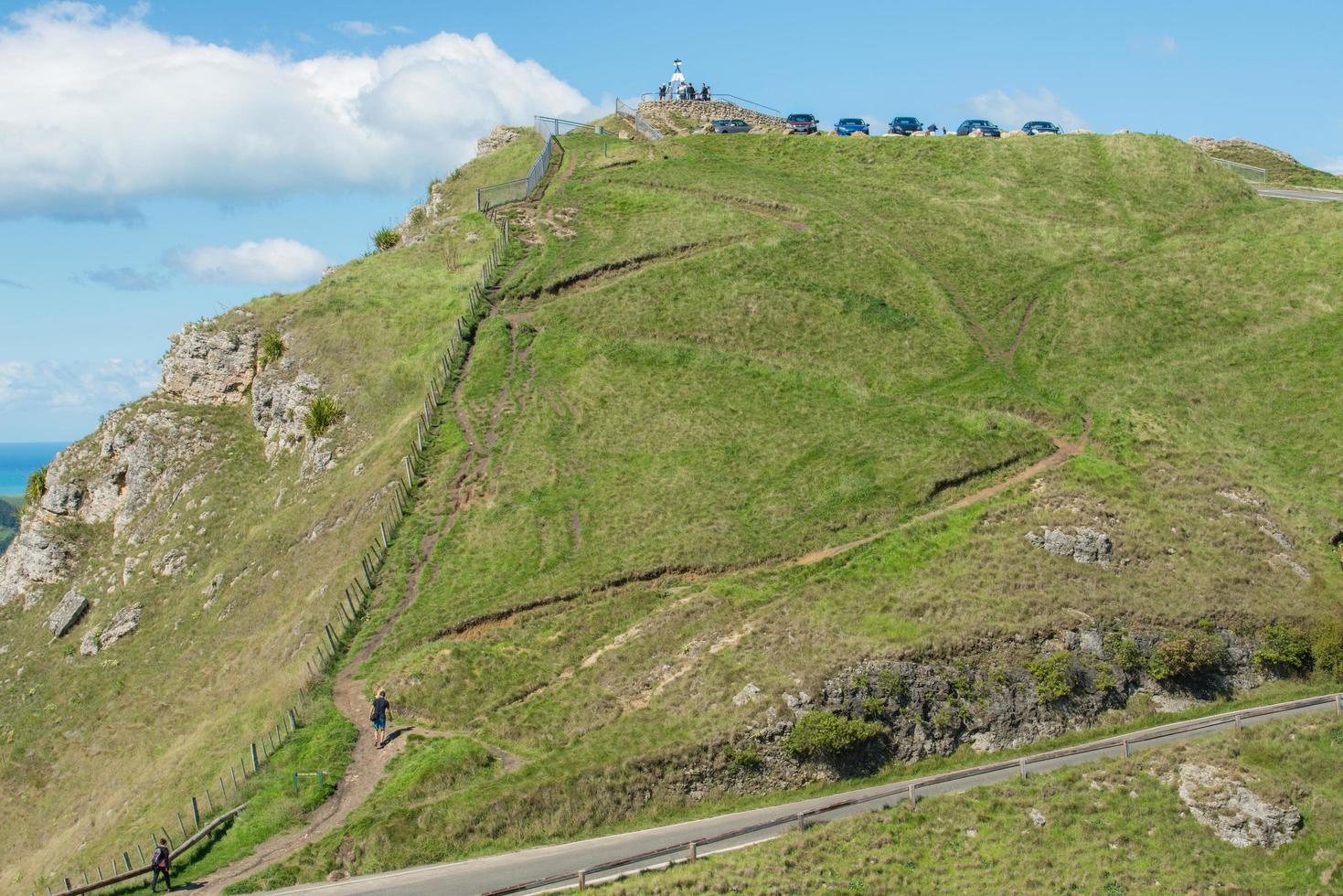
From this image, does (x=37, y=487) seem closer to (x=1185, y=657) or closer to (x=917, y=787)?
(x=917, y=787)

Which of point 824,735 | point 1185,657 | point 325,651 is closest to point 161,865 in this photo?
point 325,651

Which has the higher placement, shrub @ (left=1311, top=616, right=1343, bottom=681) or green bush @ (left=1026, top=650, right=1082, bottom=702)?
green bush @ (left=1026, top=650, right=1082, bottom=702)

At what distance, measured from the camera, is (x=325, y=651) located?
44.2 meters

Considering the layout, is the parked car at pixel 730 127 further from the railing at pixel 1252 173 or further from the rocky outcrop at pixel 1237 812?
the rocky outcrop at pixel 1237 812

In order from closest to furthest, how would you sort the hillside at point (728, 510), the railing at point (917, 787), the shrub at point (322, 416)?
1. the railing at point (917, 787)
2. the hillside at point (728, 510)
3. the shrub at point (322, 416)

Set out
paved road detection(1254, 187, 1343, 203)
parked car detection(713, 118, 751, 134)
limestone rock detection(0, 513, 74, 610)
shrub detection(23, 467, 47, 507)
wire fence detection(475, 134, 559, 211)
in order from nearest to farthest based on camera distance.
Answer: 1. limestone rock detection(0, 513, 74, 610)
2. shrub detection(23, 467, 47, 507)
3. paved road detection(1254, 187, 1343, 203)
4. wire fence detection(475, 134, 559, 211)
5. parked car detection(713, 118, 751, 134)

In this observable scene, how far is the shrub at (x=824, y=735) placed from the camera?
36.1 metres

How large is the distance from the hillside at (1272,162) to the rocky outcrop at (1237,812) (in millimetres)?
81957

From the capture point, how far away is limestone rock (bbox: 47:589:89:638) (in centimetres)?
6281

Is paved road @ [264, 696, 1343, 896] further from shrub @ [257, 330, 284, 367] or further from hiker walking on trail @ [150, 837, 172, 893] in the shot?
shrub @ [257, 330, 284, 367]

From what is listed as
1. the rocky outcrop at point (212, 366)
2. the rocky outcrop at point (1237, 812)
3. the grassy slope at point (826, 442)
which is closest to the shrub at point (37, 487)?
the rocky outcrop at point (212, 366)

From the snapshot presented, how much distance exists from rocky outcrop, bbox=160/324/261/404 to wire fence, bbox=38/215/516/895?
57.4 feet

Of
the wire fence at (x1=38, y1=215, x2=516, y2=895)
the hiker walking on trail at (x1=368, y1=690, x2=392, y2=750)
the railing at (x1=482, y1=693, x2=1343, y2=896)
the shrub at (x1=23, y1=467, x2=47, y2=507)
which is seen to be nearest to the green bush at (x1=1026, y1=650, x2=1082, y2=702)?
the railing at (x1=482, y1=693, x2=1343, y2=896)

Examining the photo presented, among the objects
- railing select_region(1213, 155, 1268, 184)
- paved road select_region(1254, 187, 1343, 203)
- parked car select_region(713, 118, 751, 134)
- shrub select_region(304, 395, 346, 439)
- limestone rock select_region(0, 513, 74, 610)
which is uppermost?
parked car select_region(713, 118, 751, 134)
